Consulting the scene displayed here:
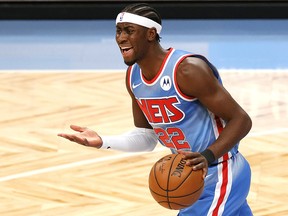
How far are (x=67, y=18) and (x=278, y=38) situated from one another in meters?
2.90

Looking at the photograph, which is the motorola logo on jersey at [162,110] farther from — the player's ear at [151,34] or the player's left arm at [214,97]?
the player's ear at [151,34]

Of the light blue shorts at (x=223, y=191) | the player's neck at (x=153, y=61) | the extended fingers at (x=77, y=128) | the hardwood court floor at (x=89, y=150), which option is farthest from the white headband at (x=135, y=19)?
the hardwood court floor at (x=89, y=150)

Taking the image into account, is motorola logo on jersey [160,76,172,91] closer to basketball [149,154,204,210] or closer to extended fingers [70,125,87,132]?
basketball [149,154,204,210]

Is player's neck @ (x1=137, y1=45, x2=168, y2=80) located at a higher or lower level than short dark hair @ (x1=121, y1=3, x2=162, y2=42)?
lower

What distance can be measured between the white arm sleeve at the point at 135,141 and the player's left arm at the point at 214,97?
1.91 ft

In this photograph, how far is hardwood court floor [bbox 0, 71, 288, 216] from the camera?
260 inches

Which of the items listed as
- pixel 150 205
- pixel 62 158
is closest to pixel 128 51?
pixel 150 205

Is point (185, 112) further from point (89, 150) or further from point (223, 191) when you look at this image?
point (89, 150)

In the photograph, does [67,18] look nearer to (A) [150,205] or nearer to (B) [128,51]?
(A) [150,205]

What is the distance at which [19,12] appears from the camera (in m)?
11.4

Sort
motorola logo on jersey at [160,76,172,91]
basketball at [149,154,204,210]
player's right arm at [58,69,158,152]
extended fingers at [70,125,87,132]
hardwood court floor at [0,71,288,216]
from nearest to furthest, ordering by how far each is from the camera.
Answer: basketball at [149,154,204,210]
motorola logo on jersey at [160,76,172,91]
extended fingers at [70,125,87,132]
player's right arm at [58,69,158,152]
hardwood court floor at [0,71,288,216]

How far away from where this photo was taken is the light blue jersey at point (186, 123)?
4.48m

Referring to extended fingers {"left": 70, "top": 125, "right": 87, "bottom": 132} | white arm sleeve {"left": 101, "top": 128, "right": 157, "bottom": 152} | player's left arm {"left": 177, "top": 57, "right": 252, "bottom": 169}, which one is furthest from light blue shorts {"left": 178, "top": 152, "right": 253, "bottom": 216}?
extended fingers {"left": 70, "top": 125, "right": 87, "bottom": 132}

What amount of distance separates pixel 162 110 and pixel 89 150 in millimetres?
3139
